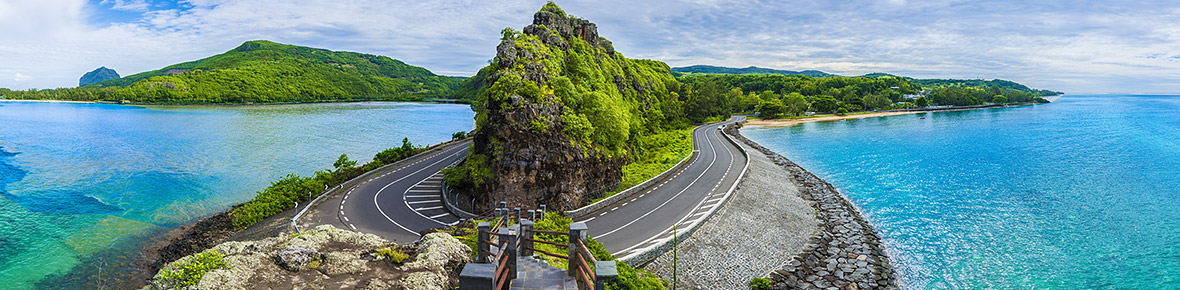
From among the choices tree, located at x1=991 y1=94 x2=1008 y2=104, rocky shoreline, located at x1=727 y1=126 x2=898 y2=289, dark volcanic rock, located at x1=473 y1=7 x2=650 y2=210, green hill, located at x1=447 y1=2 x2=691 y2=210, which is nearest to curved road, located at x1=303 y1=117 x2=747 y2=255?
dark volcanic rock, located at x1=473 y1=7 x2=650 y2=210

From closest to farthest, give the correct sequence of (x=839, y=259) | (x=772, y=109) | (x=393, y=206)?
(x=839, y=259)
(x=393, y=206)
(x=772, y=109)

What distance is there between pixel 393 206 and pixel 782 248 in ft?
83.1

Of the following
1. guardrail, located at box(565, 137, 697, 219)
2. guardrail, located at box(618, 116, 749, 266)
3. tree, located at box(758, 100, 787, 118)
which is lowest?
guardrail, located at box(618, 116, 749, 266)

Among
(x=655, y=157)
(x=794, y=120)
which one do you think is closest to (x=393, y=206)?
(x=655, y=157)

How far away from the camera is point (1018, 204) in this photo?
38719 millimetres

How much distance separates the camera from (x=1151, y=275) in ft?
82.3

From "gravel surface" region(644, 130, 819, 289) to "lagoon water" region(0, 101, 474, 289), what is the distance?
3235 centimetres

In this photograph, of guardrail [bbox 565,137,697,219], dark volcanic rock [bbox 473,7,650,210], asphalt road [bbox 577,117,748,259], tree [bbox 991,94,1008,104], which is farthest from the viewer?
tree [bbox 991,94,1008,104]

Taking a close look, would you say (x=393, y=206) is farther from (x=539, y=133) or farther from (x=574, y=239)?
(x=574, y=239)

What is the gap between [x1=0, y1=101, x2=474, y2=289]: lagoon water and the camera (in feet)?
103

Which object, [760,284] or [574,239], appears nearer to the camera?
[574,239]

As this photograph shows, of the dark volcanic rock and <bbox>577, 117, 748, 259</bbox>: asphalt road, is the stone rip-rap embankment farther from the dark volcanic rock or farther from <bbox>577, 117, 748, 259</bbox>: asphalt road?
the dark volcanic rock

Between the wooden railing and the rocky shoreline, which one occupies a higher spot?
the wooden railing

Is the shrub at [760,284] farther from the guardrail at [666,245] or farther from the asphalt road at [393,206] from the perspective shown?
the asphalt road at [393,206]
